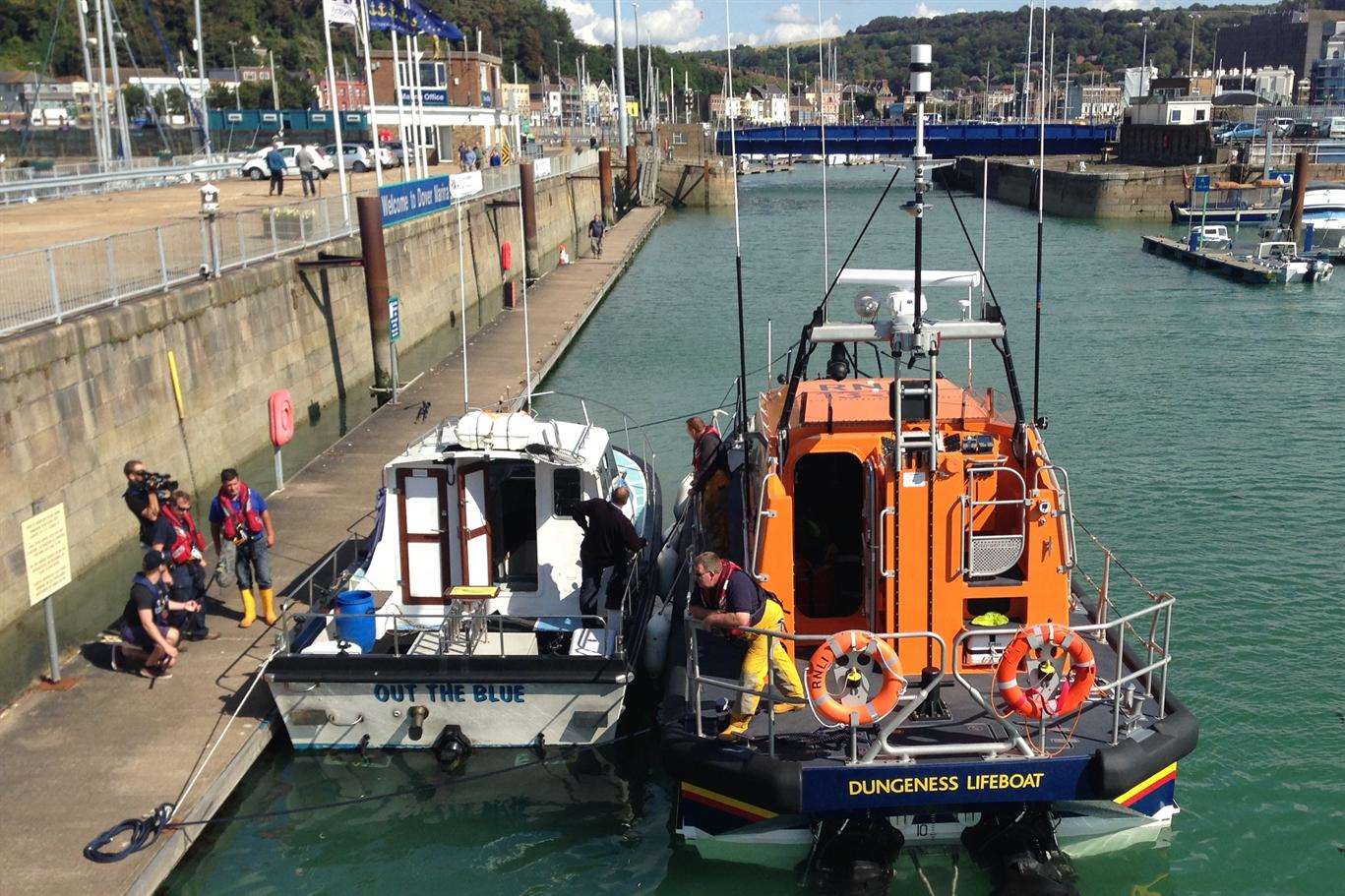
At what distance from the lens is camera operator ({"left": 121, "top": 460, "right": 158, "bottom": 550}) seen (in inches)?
483

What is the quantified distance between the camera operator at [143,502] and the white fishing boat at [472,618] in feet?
5.58

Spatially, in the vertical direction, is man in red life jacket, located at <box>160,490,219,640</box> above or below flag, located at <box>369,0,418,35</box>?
below

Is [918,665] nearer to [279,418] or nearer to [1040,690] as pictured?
[1040,690]

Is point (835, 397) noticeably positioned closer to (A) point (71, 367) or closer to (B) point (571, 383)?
(A) point (71, 367)

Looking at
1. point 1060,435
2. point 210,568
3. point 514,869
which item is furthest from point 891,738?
point 1060,435

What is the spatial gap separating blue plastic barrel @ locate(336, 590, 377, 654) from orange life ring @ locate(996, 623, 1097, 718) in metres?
5.58

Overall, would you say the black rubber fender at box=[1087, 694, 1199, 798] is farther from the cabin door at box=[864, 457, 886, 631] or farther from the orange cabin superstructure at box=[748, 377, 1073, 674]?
the cabin door at box=[864, 457, 886, 631]

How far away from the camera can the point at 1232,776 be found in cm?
1155

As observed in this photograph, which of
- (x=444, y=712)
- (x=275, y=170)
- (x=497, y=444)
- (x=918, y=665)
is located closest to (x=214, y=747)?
(x=444, y=712)

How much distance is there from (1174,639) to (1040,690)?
6250 mm

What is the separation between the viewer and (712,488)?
13.3m

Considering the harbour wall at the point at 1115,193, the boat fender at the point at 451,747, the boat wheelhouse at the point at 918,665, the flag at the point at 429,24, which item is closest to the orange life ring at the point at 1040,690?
the boat wheelhouse at the point at 918,665

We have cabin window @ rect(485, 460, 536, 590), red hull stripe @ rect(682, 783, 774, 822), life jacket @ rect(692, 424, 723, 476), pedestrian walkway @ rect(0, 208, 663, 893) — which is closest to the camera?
pedestrian walkway @ rect(0, 208, 663, 893)

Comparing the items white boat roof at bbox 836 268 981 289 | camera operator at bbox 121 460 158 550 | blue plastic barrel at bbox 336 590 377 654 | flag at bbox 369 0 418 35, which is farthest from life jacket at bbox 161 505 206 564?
flag at bbox 369 0 418 35
